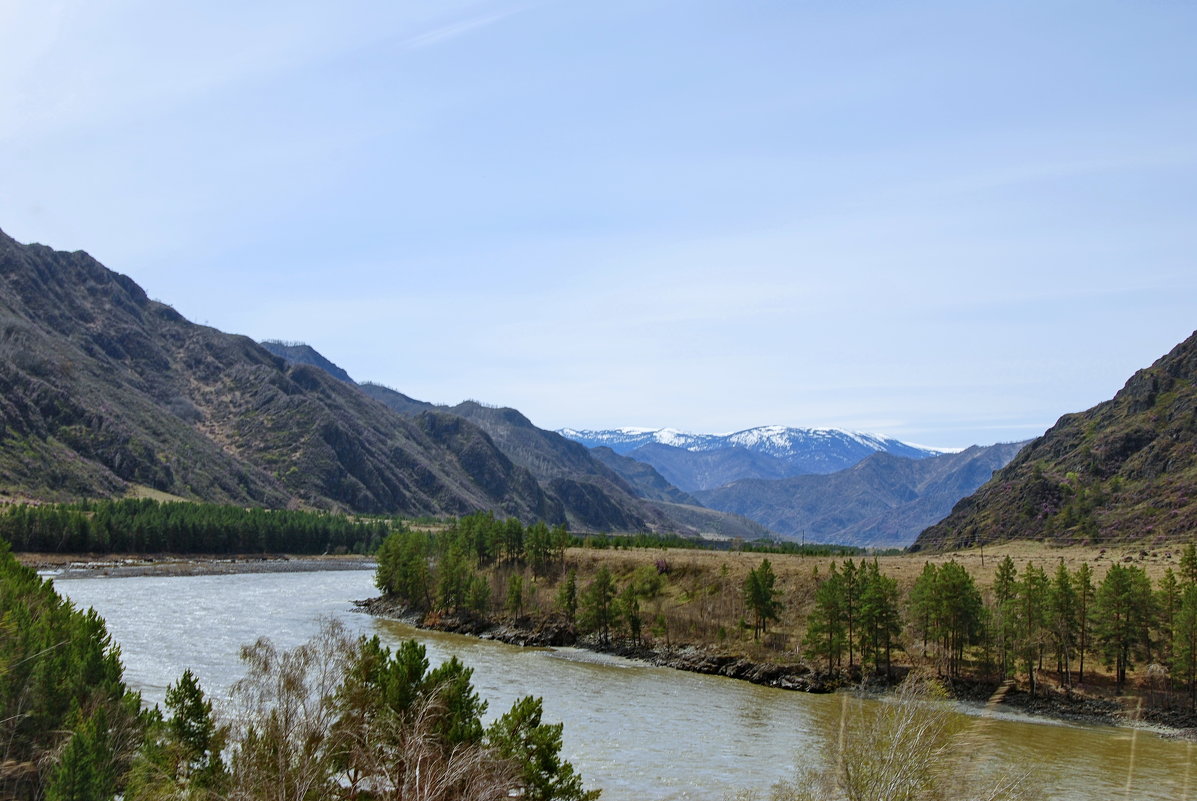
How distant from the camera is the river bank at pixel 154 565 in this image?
145 meters

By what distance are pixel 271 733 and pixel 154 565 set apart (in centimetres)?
15627

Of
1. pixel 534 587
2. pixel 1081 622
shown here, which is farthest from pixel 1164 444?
pixel 534 587

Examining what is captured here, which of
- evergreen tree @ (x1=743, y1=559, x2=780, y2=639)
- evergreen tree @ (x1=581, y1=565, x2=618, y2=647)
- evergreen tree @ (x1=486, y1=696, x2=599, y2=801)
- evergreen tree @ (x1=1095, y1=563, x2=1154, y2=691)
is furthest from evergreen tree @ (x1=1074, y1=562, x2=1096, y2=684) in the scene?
evergreen tree @ (x1=486, y1=696, x2=599, y2=801)

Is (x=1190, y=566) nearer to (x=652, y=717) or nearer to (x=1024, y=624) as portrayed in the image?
(x=1024, y=624)

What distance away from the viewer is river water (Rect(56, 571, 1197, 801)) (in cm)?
4859

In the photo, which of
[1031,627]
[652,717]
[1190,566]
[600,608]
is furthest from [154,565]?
[1190,566]

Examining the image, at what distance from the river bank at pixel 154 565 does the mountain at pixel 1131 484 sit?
145997 millimetres

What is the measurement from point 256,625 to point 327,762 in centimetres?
7547

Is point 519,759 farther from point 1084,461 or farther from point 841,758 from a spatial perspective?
point 1084,461

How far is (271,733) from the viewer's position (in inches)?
1017

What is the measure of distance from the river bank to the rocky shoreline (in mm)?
54882

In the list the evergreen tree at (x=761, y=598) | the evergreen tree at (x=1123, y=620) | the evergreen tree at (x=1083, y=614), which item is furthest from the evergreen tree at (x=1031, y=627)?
the evergreen tree at (x=761, y=598)

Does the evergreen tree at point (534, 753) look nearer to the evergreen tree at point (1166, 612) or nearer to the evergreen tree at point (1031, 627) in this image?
the evergreen tree at point (1031, 627)

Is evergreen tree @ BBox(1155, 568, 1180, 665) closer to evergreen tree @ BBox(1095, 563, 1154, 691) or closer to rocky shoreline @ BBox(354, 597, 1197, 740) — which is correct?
evergreen tree @ BBox(1095, 563, 1154, 691)
